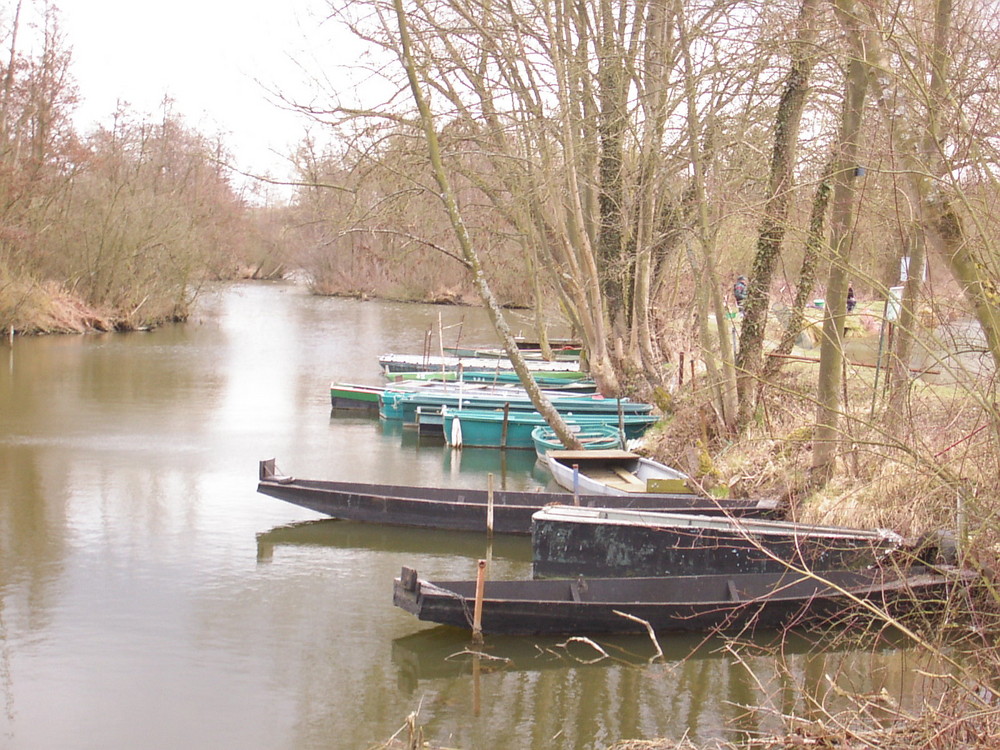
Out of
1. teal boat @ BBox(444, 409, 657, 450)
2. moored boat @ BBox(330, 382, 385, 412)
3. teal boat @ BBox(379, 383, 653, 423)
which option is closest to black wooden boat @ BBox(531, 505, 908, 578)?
teal boat @ BBox(379, 383, 653, 423)

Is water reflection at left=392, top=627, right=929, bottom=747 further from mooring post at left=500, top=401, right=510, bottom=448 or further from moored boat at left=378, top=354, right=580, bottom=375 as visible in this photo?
moored boat at left=378, top=354, right=580, bottom=375

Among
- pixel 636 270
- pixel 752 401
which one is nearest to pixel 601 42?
pixel 636 270

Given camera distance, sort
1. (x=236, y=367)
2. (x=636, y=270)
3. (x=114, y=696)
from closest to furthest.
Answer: (x=114, y=696)
(x=636, y=270)
(x=236, y=367)

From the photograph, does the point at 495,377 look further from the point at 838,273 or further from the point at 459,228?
the point at 838,273

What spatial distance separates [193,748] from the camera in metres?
7.44

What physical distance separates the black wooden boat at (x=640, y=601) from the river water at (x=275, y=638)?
0.21 metres

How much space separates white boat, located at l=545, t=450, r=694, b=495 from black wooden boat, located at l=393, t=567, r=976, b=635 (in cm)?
385

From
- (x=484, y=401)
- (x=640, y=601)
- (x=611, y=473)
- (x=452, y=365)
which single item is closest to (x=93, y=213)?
(x=452, y=365)

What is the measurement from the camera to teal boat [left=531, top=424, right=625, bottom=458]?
56.9 feet

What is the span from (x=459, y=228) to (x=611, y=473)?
416 centimetres

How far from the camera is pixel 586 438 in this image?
704 inches

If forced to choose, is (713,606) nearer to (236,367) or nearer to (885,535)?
(885,535)

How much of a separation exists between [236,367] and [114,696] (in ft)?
71.0

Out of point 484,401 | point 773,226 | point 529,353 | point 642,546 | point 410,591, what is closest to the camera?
point 410,591
